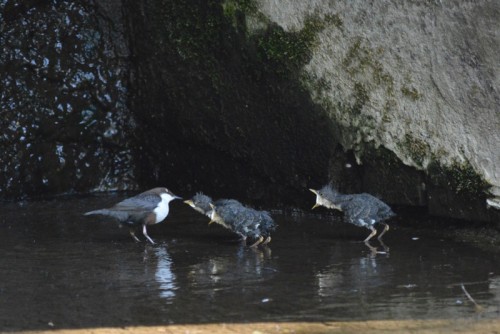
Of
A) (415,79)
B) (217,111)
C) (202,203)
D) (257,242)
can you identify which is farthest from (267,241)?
(217,111)

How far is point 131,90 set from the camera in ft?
30.7

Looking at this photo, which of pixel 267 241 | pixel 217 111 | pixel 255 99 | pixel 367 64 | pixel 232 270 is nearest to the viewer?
pixel 232 270

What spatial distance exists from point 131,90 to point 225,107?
1.58 m

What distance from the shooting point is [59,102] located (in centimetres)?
912

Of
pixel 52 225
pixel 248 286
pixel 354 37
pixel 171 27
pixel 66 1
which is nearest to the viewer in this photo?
pixel 248 286

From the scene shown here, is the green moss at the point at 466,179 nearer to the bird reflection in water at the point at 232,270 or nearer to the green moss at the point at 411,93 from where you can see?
the green moss at the point at 411,93

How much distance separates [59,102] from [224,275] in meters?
3.94

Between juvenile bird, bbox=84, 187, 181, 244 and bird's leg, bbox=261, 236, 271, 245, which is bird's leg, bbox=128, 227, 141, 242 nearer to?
juvenile bird, bbox=84, 187, 181, 244

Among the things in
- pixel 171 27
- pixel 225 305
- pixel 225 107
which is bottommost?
pixel 225 305

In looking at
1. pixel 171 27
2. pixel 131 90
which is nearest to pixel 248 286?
pixel 171 27

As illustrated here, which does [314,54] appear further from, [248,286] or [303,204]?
[248,286]

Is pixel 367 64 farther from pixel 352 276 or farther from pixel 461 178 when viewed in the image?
pixel 352 276

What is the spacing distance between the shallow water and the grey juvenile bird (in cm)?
12

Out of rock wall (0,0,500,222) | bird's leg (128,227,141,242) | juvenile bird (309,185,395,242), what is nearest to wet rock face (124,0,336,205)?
rock wall (0,0,500,222)
